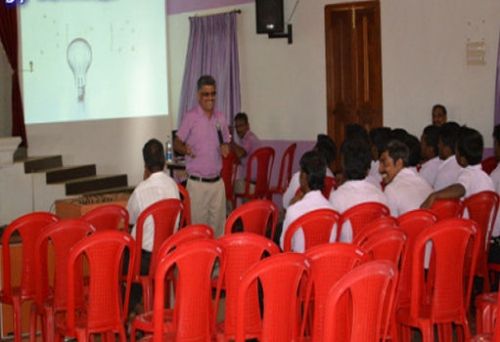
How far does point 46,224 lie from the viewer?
17.3ft

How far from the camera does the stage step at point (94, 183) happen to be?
9891 millimetres

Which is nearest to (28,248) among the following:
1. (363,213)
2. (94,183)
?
(363,213)

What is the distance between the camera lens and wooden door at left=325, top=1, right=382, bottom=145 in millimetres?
10703

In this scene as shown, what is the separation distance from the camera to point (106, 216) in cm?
559

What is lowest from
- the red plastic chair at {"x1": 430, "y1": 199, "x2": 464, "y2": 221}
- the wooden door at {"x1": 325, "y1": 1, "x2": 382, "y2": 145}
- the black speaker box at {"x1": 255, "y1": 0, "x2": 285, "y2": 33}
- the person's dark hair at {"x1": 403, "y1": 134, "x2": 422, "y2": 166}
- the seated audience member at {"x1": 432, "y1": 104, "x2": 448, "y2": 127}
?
the red plastic chair at {"x1": 430, "y1": 199, "x2": 464, "y2": 221}

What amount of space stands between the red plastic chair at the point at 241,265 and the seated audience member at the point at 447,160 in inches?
112

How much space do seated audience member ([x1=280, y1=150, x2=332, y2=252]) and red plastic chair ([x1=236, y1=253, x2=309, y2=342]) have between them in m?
1.25

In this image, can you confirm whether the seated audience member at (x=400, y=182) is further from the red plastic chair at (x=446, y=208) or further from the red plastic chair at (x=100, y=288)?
the red plastic chair at (x=100, y=288)

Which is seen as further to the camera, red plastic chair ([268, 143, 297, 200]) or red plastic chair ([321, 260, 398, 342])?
red plastic chair ([268, 143, 297, 200])

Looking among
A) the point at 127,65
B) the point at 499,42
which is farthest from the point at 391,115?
the point at 127,65

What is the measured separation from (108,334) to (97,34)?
637 cm

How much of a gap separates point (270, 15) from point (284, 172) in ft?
6.26

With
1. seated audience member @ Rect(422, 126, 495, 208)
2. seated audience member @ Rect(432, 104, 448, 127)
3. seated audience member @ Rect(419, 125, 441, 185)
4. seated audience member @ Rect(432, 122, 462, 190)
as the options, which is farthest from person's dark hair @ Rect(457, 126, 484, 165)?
seated audience member @ Rect(432, 104, 448, 127)

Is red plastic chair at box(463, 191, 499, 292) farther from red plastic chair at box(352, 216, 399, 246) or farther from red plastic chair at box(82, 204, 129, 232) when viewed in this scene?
red plastic chair at box(82, 204, 129, 232)
